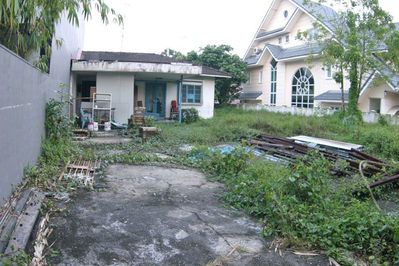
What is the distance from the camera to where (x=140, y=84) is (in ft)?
59.8

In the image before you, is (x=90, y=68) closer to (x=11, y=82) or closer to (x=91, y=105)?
(x=91, y=105)

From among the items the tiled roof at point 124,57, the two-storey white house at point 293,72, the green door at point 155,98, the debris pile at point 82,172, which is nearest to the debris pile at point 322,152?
the debris pile at point 82,172

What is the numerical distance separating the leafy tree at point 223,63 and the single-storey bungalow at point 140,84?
5.52m

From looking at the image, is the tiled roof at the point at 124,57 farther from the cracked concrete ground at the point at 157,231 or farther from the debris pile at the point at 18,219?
the debris pile at the point at 18,219

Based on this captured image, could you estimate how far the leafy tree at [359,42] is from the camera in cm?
1523

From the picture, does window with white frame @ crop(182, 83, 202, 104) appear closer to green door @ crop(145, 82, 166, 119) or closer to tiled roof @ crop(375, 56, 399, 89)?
green door @ crop(145, 82, 166, 119)

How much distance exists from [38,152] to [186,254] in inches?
178

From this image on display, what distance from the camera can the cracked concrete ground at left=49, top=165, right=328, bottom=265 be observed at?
11.5 feet

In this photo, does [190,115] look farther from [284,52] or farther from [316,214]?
[316,214]

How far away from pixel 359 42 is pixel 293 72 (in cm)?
936

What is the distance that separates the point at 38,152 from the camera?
6.91 m

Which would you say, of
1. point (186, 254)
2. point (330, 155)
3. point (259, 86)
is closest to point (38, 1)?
point (186, 254)

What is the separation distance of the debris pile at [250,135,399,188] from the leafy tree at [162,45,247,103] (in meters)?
13.4


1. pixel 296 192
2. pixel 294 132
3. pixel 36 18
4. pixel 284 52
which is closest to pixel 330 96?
pixel 284 52
